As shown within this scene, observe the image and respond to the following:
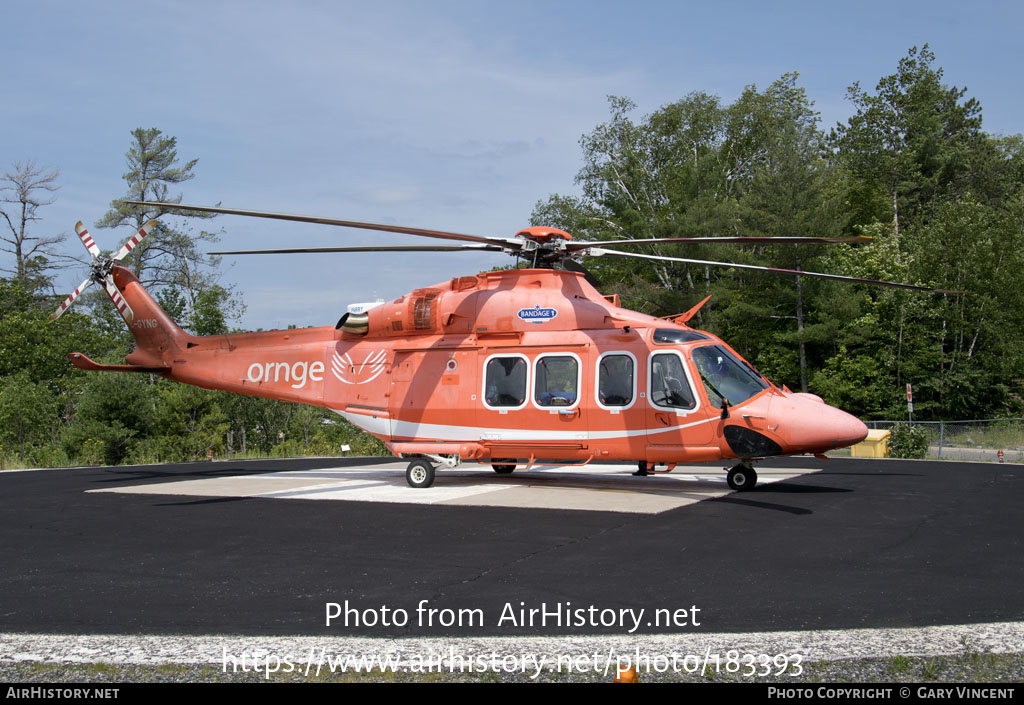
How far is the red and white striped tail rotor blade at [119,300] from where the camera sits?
51.9ft

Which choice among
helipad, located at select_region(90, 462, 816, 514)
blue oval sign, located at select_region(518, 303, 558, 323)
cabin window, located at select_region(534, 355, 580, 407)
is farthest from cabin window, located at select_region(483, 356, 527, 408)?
helipad, located at select_region(90, 462, 816, 514)

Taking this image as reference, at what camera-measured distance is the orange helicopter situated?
1155 centimetres

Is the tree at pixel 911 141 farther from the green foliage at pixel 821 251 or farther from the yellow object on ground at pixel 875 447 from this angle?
the yellow object on ground at pixel 875 447

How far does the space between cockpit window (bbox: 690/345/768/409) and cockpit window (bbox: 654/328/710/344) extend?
8.3 inches

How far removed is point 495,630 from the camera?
509 cm

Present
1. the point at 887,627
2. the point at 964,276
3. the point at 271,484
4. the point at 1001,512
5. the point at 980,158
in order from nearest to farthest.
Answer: the point at 887,627
the point at 1001,512
the point at 271,484
the point at 964,276
the point at 980,158

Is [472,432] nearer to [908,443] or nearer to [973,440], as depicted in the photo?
[908,443]

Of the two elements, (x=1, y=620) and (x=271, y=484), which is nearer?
(x=1, y=620)

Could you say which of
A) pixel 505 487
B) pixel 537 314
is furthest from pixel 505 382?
pixel 505 487

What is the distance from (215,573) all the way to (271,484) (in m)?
7.33

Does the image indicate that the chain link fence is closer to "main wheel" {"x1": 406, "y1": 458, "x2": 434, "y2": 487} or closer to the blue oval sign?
the blue oval sign

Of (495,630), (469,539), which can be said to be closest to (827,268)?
(469,539)

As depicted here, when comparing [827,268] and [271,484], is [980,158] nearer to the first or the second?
[827,268]

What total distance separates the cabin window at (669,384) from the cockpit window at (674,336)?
0.84 ft
